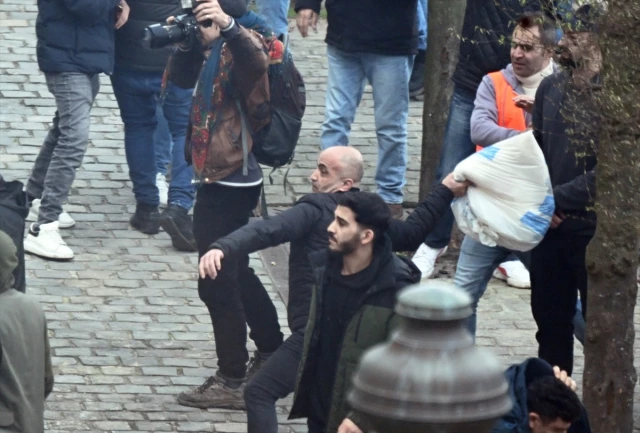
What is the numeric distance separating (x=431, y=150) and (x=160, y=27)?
8.71 feet

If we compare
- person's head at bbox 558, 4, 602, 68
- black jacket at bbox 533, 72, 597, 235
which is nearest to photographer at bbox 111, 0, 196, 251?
black jacket at bbox 533, 72, 597, 235

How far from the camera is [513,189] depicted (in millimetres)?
7312

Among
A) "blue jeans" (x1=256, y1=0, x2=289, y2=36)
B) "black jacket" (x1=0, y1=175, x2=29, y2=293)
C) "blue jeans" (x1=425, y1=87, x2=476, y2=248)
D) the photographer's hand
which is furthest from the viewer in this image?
"blue jeans" (x1=256, y1=0, x2=289, y2=36)

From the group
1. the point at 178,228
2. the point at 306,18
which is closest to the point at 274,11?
the point at 306,18

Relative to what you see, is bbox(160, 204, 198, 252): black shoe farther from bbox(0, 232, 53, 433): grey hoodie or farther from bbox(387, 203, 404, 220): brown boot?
bbox(0, 232, 53, 433): grey hoodie

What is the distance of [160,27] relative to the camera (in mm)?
8328

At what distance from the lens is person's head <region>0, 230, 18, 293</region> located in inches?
249

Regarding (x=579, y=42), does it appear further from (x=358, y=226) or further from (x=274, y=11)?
(x=274, y=11)

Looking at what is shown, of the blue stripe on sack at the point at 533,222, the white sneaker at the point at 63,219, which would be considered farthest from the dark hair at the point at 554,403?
the white sneaker at the point at 63,219

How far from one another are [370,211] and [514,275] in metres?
3.69

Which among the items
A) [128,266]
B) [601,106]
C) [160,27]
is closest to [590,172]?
[601,106]

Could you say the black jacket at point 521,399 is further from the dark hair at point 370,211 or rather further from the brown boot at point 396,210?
the brown boot at point 396,210

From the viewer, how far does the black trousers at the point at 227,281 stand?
7902mm

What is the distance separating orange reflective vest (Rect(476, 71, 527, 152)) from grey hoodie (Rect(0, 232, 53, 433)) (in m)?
3.20
